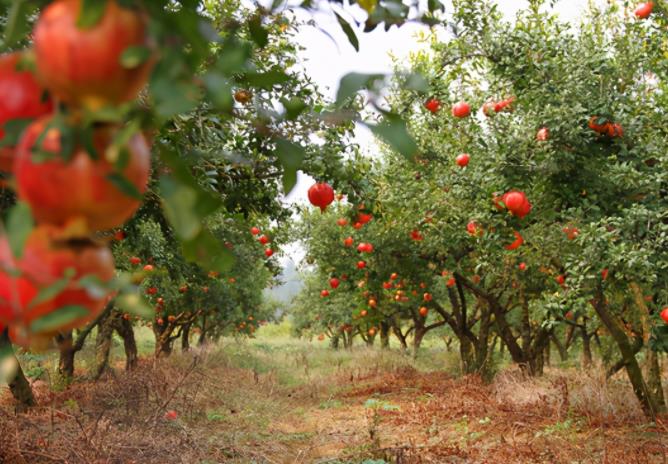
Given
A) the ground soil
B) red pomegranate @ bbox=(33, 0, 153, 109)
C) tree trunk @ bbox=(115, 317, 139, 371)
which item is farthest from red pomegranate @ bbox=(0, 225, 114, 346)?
tree trunk @ bbox=(115, 317, 139, 371)

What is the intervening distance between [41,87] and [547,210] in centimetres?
665

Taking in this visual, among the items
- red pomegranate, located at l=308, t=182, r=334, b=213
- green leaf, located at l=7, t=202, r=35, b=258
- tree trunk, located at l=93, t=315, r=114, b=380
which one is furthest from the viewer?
tree trunk, located at l=93, t=315, r=114, b=380

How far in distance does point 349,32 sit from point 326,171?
2.96m

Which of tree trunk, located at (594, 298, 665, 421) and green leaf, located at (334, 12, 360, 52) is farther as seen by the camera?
tree trunk, located at (594, 298, 665, 421)

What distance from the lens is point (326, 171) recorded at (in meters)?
3.86

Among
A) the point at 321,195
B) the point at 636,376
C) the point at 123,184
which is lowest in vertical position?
the point at 636,376

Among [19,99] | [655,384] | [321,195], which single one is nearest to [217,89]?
[19,99]

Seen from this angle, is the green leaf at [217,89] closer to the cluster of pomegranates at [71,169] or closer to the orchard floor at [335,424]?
the cluster of pomegranates at [71,169]

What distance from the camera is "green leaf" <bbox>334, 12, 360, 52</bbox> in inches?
34.9

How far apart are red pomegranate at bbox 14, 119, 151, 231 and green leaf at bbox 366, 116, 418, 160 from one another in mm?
259

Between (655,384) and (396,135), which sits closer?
(396,135)

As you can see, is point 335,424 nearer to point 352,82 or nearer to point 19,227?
point 352,82

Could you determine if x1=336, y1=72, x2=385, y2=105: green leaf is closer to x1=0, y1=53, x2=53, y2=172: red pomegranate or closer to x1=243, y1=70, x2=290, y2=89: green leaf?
x1=243, y1=70, x2=290, y2=89: green leaf

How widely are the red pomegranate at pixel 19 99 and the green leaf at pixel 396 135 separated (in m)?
0.32
